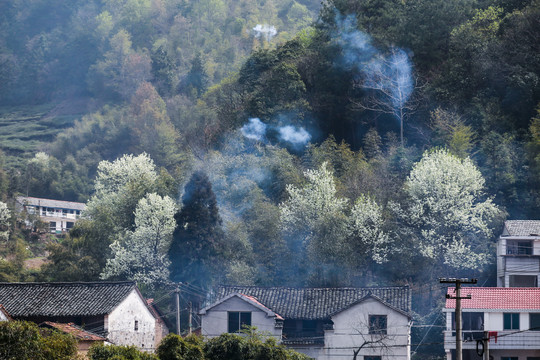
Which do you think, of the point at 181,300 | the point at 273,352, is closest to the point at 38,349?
the point at 273,352

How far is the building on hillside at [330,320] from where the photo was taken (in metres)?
46.5

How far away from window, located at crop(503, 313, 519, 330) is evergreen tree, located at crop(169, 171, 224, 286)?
67.6 feet

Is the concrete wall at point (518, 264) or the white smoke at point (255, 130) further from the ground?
the white smoke at point (255, 130)

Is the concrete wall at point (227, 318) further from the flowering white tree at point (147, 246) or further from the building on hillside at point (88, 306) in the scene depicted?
the flowering white tree at point (147, 246)

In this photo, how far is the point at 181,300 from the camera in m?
60.0

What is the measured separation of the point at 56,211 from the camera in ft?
341

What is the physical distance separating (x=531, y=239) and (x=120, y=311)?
24.0 metres

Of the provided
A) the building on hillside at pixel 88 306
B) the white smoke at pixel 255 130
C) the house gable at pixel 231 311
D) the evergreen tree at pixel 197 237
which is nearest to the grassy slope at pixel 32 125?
the white smoke at pixel 255 130

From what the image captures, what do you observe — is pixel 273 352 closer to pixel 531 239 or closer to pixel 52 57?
pixel 531 239

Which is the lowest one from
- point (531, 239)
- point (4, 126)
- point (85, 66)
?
point (531, 239)

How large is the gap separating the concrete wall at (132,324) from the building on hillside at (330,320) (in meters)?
4.82

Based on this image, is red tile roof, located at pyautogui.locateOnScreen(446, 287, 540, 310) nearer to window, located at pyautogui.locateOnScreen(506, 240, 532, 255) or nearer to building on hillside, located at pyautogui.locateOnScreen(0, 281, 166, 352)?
window, located at pyautogui.locateOnScreen(506, 240, 532, 255)

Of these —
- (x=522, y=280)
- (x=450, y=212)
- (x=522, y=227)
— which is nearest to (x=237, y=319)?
(x=450, y=212)

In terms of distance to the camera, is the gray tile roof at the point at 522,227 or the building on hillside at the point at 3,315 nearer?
the building on hillside at the point at 3,315
